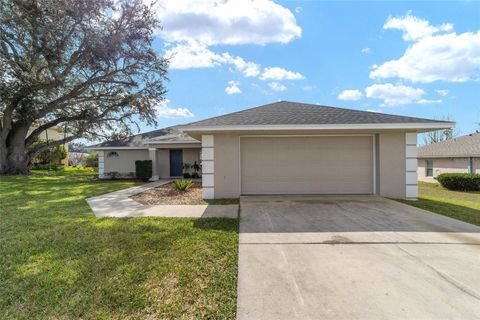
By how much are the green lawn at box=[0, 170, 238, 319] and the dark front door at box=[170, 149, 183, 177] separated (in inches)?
466

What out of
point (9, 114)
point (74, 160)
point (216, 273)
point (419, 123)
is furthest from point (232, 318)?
→ point (74, 160)

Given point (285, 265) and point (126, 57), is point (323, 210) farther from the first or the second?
point (126, 57)

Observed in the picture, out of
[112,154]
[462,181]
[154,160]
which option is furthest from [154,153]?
[462,181]

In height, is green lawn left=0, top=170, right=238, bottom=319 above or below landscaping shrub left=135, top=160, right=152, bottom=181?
below

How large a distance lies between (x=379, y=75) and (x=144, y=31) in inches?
658

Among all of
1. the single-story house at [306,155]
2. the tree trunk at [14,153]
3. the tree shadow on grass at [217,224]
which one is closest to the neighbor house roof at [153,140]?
the tree trunk at [14,153]

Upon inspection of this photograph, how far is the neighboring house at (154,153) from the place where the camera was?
16.9 metres

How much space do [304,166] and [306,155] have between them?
409 mm

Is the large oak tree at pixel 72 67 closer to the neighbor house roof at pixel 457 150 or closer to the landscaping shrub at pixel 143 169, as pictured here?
the landscaping shrub at pixel 143 169

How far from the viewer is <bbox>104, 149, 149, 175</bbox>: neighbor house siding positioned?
61.2 feet

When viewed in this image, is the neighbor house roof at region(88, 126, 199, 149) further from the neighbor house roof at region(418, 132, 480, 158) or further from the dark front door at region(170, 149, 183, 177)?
the neighbor house roof at region(418, 132, 480, 158)

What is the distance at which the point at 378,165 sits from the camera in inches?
361

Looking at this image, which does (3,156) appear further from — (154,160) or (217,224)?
(217,224)

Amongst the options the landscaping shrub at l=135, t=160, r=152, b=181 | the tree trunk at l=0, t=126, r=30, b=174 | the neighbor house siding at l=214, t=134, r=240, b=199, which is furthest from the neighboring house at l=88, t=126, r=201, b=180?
the neighbor house siding at l=214, t=134, r=240, b=199
